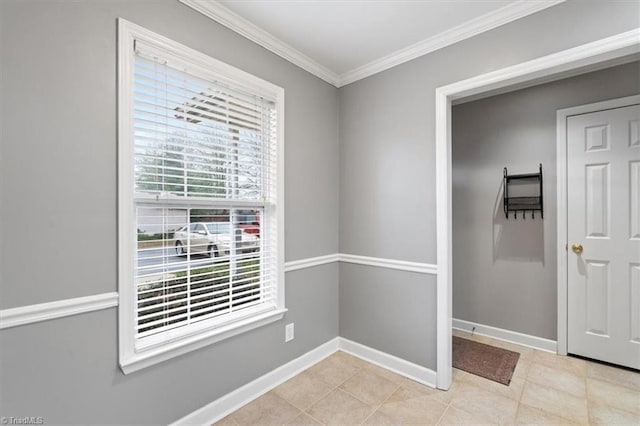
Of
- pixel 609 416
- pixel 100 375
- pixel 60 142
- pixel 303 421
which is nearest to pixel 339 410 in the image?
pixel 303 421

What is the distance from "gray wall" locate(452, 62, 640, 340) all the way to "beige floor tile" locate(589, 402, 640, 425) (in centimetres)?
81

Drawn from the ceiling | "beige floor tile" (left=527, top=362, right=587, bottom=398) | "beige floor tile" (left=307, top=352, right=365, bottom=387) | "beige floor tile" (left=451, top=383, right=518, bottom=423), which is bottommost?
"beige floor tile" (left=307, top=352, right=365, bottom=387)

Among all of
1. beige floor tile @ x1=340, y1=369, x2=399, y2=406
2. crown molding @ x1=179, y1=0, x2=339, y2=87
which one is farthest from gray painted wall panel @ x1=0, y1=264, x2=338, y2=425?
crown molding @ x1=179, y1=0, x2=339, y2=87

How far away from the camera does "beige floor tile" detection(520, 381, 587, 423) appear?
1.86m

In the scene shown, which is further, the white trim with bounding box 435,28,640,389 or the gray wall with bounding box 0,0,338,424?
the white trim with bounding box 435,28,640,389

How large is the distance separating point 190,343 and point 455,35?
261cm

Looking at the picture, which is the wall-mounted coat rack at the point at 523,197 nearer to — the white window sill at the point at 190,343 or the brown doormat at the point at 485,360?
the brown doormat at the point at 485,360

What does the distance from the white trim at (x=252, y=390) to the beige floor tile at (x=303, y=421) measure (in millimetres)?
356

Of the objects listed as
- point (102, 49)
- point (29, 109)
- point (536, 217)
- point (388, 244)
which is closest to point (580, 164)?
point (536, 217)

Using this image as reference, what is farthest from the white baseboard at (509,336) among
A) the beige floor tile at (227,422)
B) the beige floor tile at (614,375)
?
the beige floor tile at (227,422)

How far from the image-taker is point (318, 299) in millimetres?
2605

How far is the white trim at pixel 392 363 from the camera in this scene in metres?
2.23

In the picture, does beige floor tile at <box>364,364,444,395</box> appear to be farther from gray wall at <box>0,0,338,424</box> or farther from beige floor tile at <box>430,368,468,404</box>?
gray wall at <box>0,0,338,424</box>

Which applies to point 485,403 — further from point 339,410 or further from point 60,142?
point 60,142
